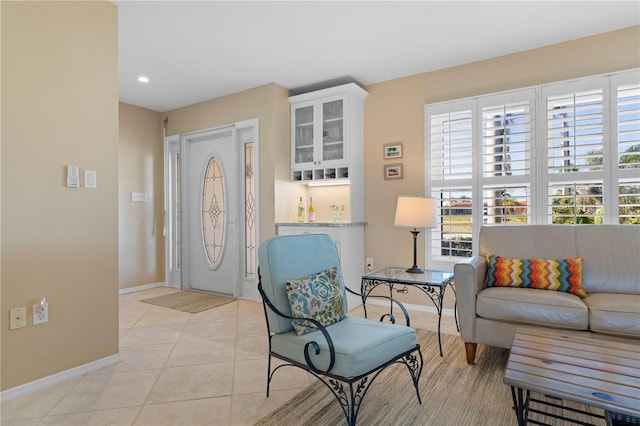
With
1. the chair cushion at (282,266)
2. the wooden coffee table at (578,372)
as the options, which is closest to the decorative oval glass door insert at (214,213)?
the chair cushion at (282,266)

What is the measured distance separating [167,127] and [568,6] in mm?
4924

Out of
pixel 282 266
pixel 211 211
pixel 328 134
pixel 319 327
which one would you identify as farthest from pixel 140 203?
pixel 319 327

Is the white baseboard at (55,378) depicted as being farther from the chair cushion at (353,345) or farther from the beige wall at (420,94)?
the beige wall at (420,94)

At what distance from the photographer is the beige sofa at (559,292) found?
216 cm

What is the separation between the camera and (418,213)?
3.27 m

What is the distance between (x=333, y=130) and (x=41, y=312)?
122 inches

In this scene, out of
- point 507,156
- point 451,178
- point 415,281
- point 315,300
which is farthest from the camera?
point 451,178

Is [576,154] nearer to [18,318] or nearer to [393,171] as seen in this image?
[393,171]

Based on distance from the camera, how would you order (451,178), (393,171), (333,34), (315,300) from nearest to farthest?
(315,300) < (333,34) < (451,178) < (393,171)

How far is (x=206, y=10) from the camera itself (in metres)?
2.70

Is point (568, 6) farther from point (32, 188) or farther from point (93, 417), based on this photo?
point (93, 417)

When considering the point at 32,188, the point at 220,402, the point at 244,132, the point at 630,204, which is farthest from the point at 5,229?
the point at 630,204

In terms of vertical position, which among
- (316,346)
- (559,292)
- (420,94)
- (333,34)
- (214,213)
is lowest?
(316,346)

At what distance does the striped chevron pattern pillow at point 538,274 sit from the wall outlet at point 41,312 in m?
3.01
